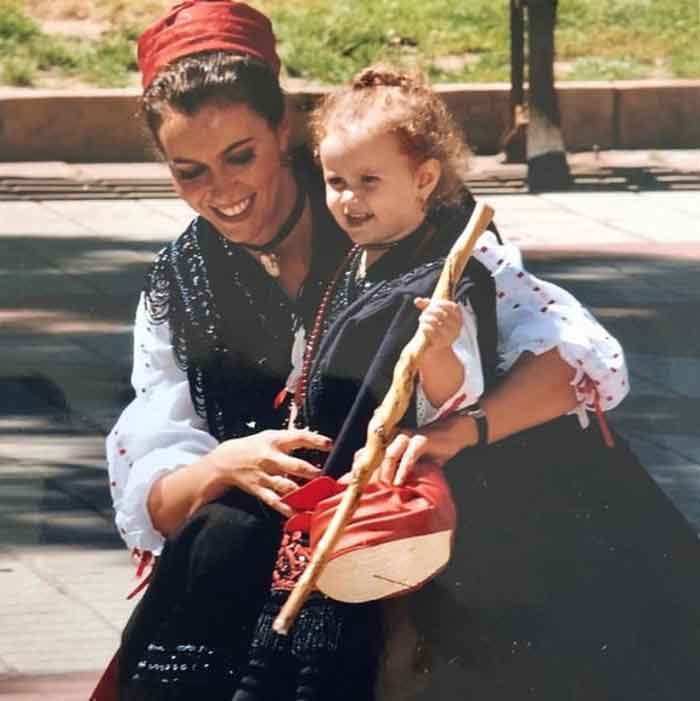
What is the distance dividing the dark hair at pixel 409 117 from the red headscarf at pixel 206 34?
6.0 inches

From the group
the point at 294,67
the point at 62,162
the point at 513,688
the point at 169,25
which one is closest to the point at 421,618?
the point at 513,688

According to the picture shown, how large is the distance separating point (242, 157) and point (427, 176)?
11.1 inches

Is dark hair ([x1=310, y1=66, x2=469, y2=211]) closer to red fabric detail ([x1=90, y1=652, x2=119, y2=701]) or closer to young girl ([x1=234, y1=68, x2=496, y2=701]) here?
young girl ([x1=234, y1=68, x2=496, y2=701])

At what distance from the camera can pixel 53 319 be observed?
321 inches

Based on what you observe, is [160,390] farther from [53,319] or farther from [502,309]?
[53,319]

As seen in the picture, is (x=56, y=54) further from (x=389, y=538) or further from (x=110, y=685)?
(x=389, y=538)

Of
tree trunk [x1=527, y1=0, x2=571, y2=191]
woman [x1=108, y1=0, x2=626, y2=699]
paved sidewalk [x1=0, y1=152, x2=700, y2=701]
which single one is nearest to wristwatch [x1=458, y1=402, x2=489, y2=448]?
woman [x1=108, y1=0, x2=626, y2=699]

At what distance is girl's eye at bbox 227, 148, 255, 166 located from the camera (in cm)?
303

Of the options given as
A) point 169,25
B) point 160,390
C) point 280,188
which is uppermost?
point 169,25

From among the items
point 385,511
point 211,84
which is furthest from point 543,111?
point 385,511

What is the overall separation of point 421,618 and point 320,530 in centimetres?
20

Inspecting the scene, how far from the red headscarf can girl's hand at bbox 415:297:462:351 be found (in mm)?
512

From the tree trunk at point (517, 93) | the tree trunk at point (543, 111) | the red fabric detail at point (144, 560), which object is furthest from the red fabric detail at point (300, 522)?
the tree trunk at point (517, 93)

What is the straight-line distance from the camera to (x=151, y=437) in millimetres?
3094
